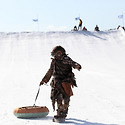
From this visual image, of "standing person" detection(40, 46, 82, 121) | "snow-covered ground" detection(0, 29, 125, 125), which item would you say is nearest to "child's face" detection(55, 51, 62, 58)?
"standing person" detection(40, 46, 82, 121)

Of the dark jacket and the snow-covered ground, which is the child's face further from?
the snow-covered ground

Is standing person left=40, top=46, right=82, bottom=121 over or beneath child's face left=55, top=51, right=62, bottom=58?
beneath

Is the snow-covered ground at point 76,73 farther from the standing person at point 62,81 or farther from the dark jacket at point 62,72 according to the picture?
the dark jacket at point 62,72

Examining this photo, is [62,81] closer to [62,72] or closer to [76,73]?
[62,72]

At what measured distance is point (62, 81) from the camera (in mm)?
5828

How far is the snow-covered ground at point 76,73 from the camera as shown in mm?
6595

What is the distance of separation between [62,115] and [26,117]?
76 centimetres

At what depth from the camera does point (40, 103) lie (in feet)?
26.4

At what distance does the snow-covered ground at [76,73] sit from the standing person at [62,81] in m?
0.27

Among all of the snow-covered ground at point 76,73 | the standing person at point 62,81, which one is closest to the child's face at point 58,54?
the standing person at point 62,81

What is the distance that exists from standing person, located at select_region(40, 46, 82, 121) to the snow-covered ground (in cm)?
27

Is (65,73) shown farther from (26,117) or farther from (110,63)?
(110,63)

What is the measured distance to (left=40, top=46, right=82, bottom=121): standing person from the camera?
18.9 feet

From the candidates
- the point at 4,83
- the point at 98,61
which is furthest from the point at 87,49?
the point at 4,83
